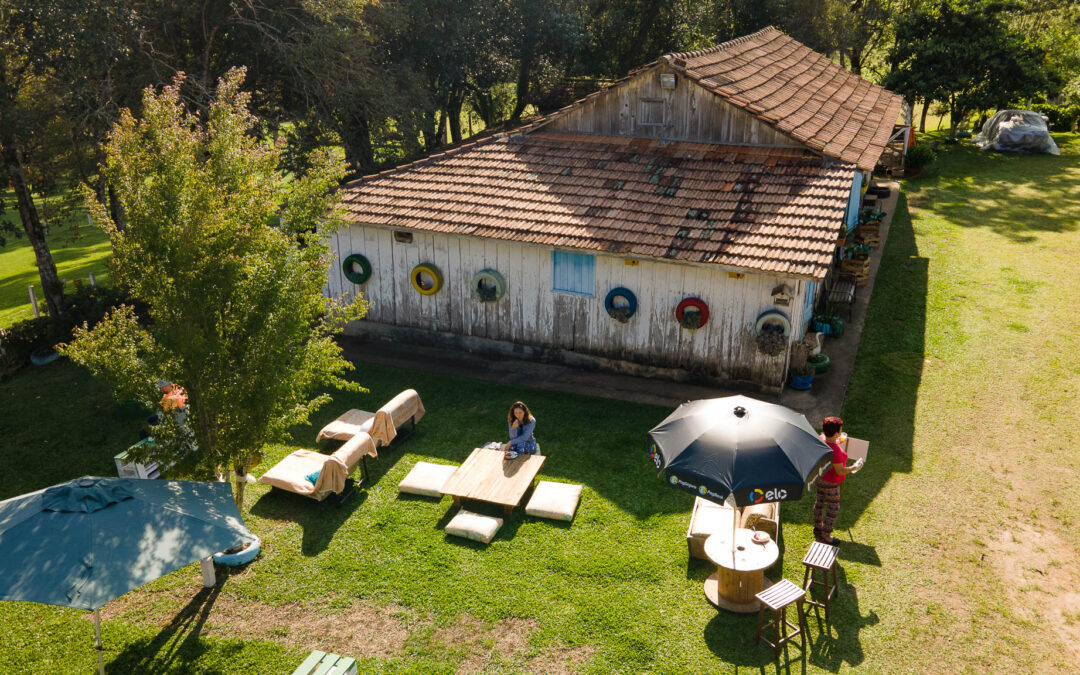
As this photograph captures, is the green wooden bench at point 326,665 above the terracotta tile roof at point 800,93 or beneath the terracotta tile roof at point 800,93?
beneath

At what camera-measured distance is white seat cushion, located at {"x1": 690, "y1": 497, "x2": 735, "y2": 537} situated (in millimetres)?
10227

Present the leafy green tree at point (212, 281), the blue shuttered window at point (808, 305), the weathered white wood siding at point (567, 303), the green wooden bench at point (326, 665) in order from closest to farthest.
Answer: the green wooden bench at point (326, 665) → the leafy green tree at point (212, 281) → the weathered white wood siding at point (567, 303) → the blue shuttered window at point (808, 305)

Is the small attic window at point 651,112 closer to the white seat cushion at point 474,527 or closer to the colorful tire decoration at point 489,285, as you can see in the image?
the colorful tire decoration at point 489,285

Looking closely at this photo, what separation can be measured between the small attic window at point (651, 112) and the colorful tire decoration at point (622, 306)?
4.58 meters

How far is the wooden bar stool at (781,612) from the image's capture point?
28.3 ft

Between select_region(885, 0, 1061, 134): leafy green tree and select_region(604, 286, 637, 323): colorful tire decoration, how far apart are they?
75.5 feet

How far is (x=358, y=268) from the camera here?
1689 centimetres

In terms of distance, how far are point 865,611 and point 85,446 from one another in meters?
13.0

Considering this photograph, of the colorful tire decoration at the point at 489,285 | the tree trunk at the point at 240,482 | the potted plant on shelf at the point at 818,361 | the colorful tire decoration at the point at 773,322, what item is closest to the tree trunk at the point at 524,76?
the colorful tire decoration at the point at 489,285

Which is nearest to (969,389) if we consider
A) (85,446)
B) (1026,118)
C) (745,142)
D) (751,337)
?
(751,337)

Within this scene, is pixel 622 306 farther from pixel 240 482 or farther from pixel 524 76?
pixel 524 76

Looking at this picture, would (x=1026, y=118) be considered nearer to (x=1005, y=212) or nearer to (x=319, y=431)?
(x=1005, y=212)

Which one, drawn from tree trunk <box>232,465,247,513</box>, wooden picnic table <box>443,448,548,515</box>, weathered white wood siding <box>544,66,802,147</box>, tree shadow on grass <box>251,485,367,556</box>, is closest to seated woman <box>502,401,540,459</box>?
wooden picnic table <box>443,448,548,515</box>

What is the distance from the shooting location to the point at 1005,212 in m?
24.3
